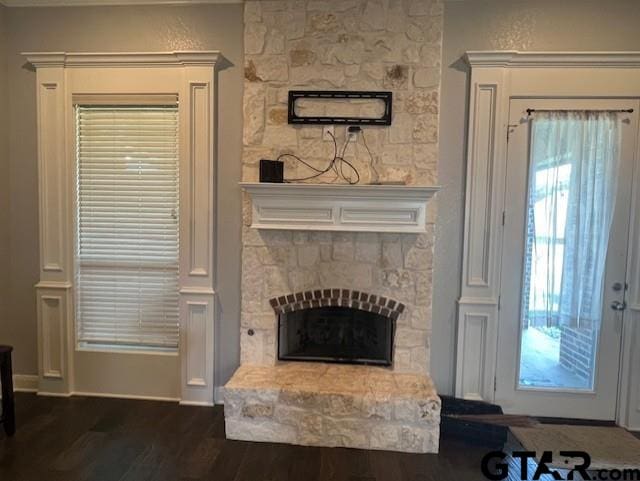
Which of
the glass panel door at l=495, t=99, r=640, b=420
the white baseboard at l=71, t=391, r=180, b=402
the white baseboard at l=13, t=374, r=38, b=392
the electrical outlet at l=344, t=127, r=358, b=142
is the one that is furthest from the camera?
the white baseboard at l=13, t=374, r=38, b=392

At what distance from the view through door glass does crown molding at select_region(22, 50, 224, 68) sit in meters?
2.44

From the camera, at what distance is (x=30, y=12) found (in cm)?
323

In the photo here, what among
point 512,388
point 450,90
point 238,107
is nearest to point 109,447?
point 238,107

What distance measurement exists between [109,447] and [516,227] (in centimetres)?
312

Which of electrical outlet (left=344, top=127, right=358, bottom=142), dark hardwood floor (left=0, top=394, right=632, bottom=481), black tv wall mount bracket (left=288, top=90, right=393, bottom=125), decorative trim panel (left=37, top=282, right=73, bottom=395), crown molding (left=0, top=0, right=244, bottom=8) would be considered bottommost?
dark hardwood floor (left=0, top=394, right=632, bottom=481)

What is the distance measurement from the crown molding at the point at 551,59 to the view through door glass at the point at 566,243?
0.35 meters

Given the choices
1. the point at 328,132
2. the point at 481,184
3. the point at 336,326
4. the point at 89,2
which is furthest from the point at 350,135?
the point at 89,2

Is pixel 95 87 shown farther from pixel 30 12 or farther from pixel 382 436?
pixel 382 436

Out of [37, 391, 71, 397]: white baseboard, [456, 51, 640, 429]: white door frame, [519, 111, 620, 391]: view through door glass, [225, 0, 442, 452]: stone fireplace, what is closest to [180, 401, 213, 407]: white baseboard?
[225, 0, 442, 452]: stone fireplace

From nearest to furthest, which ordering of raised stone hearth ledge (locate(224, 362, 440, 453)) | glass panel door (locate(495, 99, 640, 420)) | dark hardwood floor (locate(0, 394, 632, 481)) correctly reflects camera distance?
dark hardwood floor (locate(0, 394, 632, 481)), raised stone hearth ledge (locate(224, 362, 440, 453)), glass panel door (locate(495, 99, 640, 420))

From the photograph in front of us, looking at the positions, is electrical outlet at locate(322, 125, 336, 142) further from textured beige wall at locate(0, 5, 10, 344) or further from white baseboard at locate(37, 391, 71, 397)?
white baseboard at locate(37, 391, 71, 397)

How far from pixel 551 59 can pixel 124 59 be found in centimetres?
310

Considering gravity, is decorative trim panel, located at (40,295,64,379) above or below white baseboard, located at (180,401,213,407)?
above

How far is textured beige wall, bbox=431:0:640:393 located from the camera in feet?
9.64
